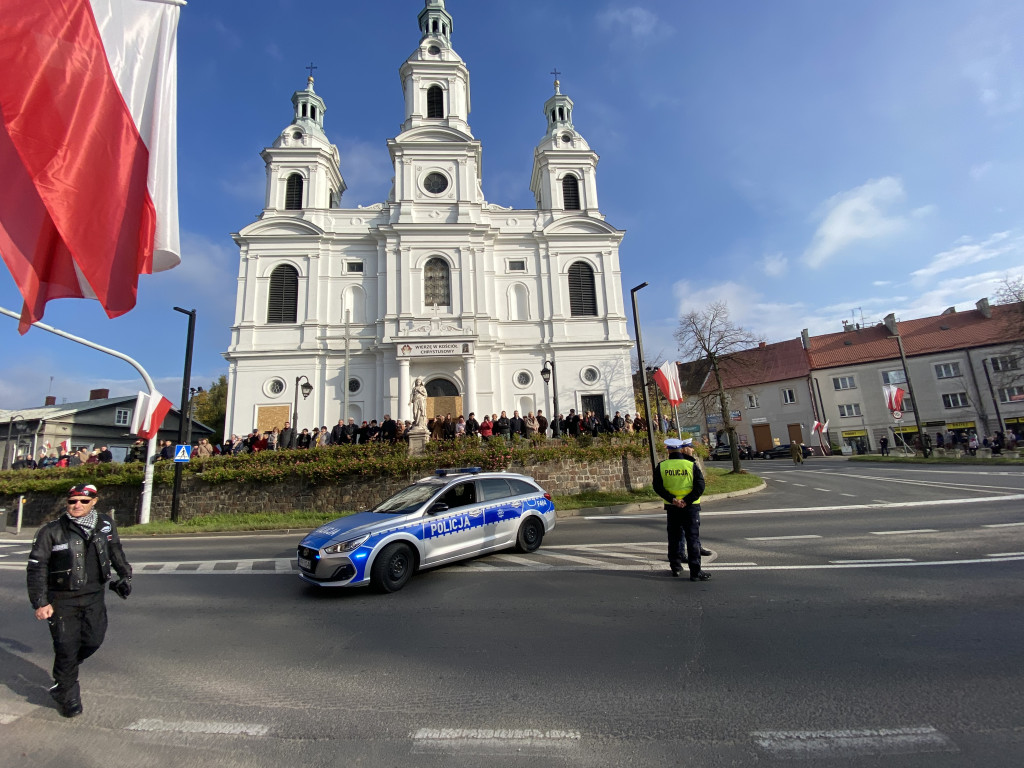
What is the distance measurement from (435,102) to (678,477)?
3397 cm

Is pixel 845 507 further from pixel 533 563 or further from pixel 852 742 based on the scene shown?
pixel 852 742

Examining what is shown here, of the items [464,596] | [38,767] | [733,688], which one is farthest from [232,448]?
[733,688]

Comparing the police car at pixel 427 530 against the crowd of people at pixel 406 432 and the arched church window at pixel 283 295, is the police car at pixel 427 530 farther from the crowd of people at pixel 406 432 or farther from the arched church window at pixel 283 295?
the arched church window at pixel 283 295

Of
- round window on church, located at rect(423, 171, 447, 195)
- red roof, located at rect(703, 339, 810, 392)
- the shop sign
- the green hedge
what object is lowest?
the green hedge

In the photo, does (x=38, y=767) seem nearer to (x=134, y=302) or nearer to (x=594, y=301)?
(x=134, y=302)

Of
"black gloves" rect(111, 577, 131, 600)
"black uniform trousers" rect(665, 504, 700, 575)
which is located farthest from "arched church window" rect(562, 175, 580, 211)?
"black gloves" rect(111, 577, 131, 600)

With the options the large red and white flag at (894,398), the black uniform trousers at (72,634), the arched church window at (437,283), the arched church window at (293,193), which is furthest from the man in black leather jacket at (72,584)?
the large red and white flag at (894,398)

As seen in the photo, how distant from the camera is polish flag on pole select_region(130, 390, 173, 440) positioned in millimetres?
14938

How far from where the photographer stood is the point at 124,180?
299cm

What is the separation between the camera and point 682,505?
6355mm

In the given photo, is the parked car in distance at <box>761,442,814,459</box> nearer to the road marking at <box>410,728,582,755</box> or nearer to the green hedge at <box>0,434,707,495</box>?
the green hedge at <box>0,434,707,495</box>

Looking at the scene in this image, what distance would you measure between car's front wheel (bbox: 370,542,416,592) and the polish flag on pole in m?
12.5

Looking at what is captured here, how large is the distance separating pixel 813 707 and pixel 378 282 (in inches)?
1135

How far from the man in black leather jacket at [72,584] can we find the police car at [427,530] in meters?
2.72
